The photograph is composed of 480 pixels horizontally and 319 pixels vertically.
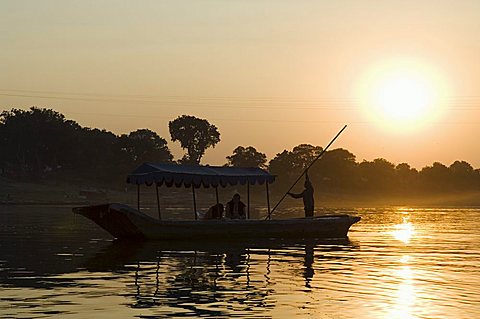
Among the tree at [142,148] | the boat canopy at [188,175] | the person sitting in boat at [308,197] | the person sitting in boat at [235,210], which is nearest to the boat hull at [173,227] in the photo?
the person sitting in boat at [235,210]

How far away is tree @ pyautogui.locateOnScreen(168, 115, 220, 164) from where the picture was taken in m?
148

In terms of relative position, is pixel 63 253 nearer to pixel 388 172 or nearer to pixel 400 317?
pixel 400 317

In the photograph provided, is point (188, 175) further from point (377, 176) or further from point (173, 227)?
point (377, 176)

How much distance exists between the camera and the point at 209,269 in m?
24.4

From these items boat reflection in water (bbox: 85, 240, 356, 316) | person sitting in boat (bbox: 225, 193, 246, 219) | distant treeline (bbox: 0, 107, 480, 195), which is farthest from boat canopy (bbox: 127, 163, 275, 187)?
distant treeline (bbox: 0, 107, 480, 195)

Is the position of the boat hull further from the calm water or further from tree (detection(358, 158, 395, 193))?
tree (detection(358, 158, 395, 193))

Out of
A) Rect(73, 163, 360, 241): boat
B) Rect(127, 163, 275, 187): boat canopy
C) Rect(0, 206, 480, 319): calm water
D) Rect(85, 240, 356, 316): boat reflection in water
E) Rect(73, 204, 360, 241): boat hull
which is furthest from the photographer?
Rect(127, 163, 275, 187): boat canopy

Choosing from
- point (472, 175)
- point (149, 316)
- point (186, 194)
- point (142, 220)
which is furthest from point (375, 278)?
point (472, 175)

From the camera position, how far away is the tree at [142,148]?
133 m

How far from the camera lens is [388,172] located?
15512cm

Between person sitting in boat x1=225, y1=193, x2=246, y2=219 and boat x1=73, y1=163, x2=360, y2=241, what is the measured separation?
90 centimetres

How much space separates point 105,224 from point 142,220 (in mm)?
1790

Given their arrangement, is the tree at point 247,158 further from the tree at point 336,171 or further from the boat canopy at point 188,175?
the boat canopy at point 188,175

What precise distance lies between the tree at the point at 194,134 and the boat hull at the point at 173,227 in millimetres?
110780
